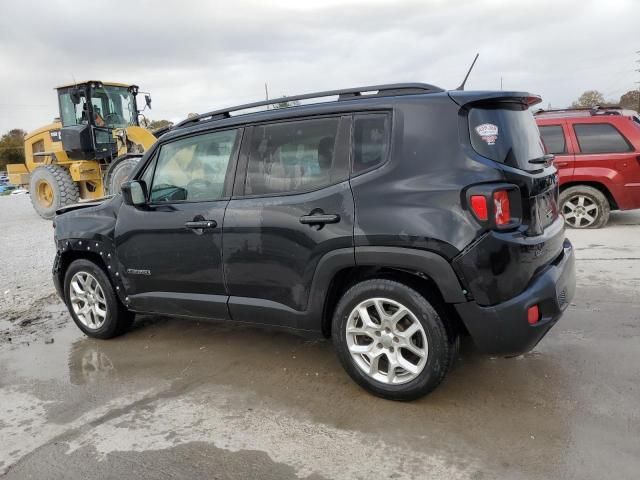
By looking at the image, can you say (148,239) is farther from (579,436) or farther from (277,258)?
(579,436)

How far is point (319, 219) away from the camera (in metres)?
3.33

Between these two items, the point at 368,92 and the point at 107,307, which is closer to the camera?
the point at 368,92

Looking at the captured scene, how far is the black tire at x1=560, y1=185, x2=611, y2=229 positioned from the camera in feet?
27.1


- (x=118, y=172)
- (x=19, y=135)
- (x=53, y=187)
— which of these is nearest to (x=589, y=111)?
(x=118, y=172)

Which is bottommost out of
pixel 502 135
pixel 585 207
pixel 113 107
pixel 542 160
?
pixel 585 207

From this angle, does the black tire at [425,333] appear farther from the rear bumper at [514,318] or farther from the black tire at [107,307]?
the black tire at [107,307]

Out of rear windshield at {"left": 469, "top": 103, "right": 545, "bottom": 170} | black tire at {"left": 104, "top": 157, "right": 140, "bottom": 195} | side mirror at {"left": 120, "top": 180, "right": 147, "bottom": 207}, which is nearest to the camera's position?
rear windshield at {"left": 469, "top": 103, "right": 545, "bottom": 170}

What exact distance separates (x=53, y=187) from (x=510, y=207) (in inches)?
544

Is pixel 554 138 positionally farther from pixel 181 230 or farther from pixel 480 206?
pixel 181 230

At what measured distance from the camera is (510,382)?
3502mm

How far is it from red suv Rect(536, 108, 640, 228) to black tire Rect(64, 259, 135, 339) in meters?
6.67

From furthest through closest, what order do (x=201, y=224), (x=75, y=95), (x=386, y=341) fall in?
1. (x=75, y=95)
2. (x=201, y=224)
3. (x=386, y=341)

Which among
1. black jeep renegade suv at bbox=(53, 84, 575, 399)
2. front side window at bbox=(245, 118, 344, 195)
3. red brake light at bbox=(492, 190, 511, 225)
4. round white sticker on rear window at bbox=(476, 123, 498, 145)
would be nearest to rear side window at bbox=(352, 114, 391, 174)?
black jeep renegade suv at bbox=(53, 84, 575, 399)

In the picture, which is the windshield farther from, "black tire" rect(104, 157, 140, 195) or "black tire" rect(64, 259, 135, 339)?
"black tire" rect(64, 259, 135, 339)
